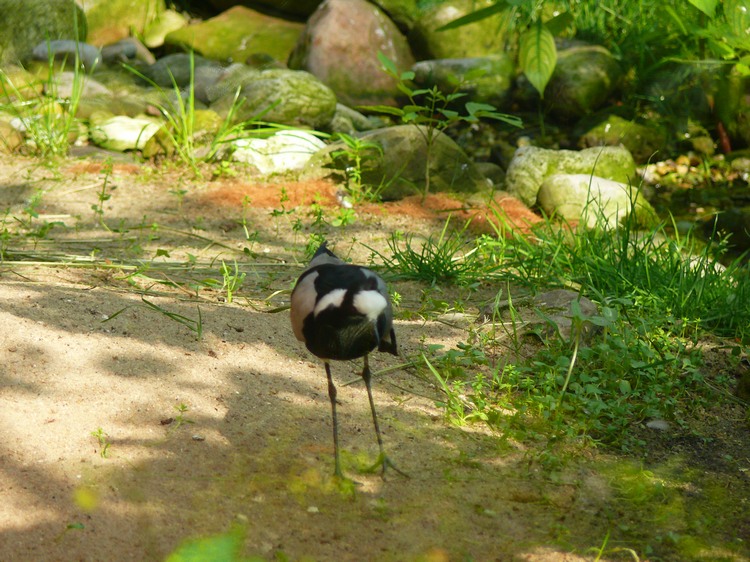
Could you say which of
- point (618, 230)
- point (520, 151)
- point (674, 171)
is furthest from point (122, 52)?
point (618, 230)

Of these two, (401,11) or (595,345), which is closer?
(595,345)

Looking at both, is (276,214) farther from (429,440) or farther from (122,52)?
(122,52)

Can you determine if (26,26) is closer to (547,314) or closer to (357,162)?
(357,162)

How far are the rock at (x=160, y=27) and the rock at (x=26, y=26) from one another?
1.25m

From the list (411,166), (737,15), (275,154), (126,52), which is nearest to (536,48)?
(737,15)

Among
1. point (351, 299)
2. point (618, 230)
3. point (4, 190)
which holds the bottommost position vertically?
point (4, 190)

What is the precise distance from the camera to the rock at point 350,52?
33.2 ft

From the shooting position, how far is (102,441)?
270 centimetres

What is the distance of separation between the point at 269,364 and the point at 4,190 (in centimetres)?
363

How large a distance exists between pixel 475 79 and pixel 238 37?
3458 mm

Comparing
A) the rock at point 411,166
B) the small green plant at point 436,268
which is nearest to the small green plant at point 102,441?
the small green plant at point 436,268

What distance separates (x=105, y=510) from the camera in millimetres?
2375

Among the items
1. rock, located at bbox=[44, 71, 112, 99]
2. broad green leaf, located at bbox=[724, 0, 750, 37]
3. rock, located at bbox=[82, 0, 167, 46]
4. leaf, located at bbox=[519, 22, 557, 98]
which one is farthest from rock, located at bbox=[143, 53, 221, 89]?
broad green leaf, located at bbox=[724, 0, 750, 37]

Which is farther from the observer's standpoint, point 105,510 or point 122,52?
point 122,52
